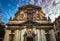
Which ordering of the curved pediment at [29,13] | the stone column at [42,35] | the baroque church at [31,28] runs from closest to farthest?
the stone column at [42,35], the baroque church at [31,28], the curved pediment at [29,13]

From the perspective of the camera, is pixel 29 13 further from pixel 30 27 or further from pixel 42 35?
pixel 42 35

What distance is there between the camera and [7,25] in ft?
69.8

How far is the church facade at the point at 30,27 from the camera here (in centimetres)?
1998

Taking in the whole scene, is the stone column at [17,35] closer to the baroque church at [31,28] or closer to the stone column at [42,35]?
the baroque church at [31,28]

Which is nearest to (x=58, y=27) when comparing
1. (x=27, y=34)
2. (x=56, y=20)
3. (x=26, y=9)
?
(x=56, y=20)

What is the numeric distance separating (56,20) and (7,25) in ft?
30.1

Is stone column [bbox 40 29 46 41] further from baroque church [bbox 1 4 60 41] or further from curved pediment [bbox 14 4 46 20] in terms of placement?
curved pediment [bbox 14 4 46 20]

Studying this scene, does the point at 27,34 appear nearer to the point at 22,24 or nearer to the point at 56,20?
the point at 22,24

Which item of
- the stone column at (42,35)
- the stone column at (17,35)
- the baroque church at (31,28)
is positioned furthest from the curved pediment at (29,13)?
the stone column at (17,35)

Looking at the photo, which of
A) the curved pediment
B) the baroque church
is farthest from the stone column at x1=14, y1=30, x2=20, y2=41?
the curved pediment

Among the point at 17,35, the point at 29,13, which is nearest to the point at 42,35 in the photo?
the point at 17,35

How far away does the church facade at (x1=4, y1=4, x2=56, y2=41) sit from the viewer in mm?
19984

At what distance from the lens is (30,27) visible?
20922mm

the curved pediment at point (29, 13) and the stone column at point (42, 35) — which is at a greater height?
the curved pediment at point (29, 13)
